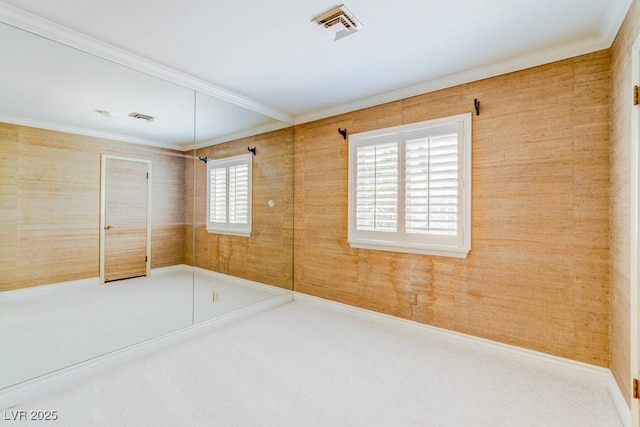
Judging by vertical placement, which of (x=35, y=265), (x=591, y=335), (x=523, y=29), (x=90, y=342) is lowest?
(x=90, y=342)

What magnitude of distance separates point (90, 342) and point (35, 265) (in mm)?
756

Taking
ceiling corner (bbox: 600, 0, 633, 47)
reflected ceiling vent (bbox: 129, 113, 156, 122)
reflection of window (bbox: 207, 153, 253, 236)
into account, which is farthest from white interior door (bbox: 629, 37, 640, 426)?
reflected ceiling vent (bbox: 129, 113, 156, 122)

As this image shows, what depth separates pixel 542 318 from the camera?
2.36 metres

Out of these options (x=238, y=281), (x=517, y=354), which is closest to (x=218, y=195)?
(x=238, y=281)

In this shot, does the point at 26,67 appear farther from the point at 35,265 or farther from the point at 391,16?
the point at 391,16

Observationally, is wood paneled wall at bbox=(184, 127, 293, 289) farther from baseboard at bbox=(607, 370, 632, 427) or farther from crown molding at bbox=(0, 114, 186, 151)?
baseboard at bbox=(607, 370, 632, 427)

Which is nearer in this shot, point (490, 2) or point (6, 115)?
point (490, 2)

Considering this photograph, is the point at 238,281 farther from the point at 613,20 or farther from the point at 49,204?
the point at 613,20

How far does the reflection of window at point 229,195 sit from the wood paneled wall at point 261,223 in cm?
7

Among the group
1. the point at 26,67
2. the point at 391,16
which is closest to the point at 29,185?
the point at 26,67

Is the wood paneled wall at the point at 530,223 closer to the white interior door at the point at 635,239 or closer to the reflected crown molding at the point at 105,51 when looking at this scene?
the white interior door at the point at 635,239

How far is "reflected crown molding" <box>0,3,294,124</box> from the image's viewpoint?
6.18 feet

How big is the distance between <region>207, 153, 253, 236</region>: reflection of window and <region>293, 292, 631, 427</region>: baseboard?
1784 mm

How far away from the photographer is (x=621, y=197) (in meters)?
1.85
